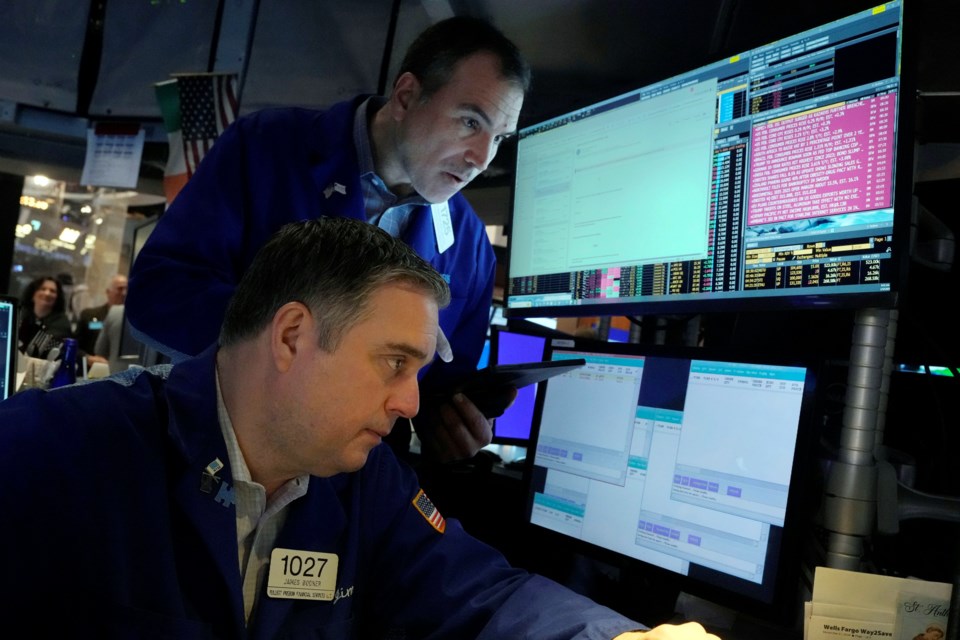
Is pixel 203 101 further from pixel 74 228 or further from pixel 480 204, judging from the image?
pixel 74 228

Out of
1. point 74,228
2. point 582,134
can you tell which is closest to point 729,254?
point 582,134

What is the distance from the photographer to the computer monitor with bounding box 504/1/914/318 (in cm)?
98

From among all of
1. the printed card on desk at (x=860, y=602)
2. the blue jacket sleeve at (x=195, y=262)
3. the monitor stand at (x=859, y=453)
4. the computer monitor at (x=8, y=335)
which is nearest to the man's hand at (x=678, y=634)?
the printed card on desk at (x=860, y=602)

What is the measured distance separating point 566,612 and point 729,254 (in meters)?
0.58

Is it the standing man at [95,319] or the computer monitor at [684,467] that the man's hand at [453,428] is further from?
the standing man at [95,319]

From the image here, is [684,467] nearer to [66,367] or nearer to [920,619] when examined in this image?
[920,619]

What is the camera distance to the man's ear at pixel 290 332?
3.15 feet

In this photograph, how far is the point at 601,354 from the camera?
1.33m

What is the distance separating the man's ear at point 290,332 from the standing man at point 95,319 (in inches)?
181

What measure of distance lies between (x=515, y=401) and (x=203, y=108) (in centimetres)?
158

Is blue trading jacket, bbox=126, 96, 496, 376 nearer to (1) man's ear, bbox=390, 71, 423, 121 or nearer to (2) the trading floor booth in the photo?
(1) man's ear, bbox=390, 71, 423, 121

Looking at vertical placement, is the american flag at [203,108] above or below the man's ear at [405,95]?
above

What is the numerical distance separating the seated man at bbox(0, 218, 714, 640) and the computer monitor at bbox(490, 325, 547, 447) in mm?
1119

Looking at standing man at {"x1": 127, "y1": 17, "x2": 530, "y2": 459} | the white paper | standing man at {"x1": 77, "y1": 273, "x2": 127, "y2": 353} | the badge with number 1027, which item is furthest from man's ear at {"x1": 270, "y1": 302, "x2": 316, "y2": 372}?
standing man at {"x1": 77, "y1": 273, "x2": 127, "y2": 353}
